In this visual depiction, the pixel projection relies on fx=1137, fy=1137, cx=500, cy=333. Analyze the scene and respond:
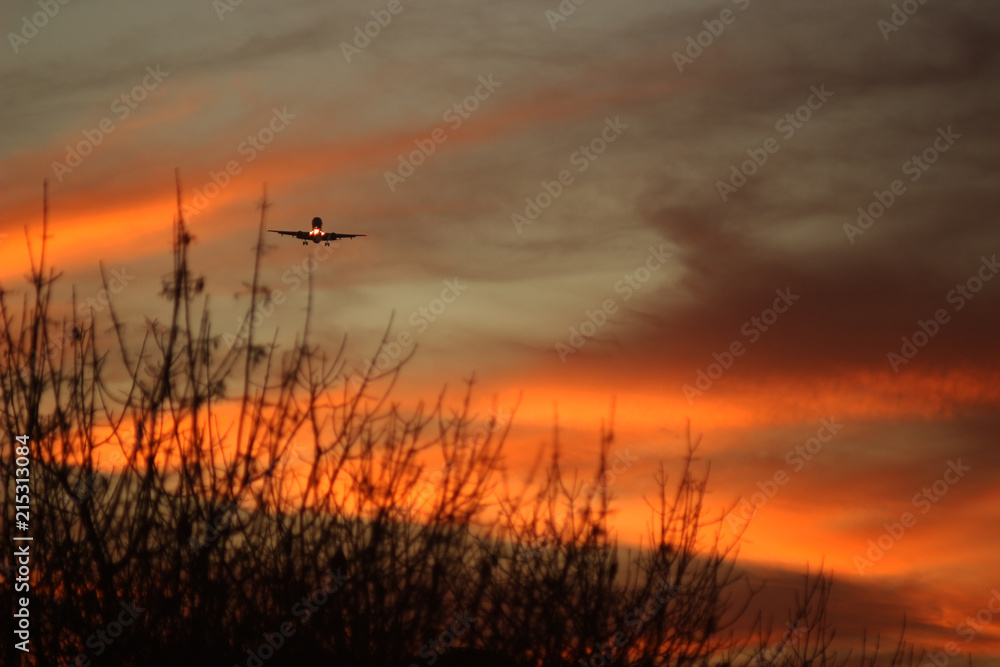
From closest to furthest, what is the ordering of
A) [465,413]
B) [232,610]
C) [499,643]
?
[232,610], [465,413], [499,643]

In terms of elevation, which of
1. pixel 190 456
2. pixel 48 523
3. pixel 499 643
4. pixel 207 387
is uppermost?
pixel 207 387

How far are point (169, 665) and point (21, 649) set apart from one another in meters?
1.31

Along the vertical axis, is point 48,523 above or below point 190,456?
below

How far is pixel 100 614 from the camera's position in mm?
10078

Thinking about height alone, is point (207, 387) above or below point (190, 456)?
above

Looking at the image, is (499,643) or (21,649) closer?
(21,649)

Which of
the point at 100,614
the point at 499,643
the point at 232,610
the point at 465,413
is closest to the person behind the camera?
the point at 100,614

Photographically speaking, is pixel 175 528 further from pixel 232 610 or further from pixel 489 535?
pixel 489 535

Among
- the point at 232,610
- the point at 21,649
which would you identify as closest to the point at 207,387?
the point at 232,610

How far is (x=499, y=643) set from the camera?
13.3 m

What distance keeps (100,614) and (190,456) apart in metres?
1.57

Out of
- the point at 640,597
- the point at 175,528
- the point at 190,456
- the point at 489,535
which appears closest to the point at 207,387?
the point at 190,456

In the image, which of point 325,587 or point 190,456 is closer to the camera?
point 190,456

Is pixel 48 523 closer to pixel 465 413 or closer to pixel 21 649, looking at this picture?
pixel 21 649
